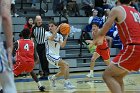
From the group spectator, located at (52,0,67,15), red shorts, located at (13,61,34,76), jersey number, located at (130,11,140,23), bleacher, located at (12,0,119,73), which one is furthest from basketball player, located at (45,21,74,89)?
spectator, located at (52,0,67,15)

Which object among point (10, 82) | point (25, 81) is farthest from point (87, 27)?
point (10, 82)

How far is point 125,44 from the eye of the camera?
6.24m

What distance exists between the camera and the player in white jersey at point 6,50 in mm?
4020

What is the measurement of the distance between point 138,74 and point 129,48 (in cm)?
832

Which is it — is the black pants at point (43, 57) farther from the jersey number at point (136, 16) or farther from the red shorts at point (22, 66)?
the jersey number at point (136, 16)

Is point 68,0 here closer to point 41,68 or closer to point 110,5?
point 110,5

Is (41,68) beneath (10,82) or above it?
beneath

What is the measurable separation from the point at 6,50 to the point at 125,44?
8.55 ft

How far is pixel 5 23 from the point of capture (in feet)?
13.2

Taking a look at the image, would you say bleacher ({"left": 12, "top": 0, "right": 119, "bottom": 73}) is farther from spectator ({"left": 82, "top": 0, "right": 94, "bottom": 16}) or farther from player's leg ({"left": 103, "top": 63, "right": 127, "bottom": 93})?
player's leg ({"left": 103, "top": 63, "right": 127, "bottom": 93})

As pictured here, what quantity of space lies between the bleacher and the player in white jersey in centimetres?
1008

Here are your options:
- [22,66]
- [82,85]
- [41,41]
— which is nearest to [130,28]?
[22,66]

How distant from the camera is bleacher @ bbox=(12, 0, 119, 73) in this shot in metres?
15.1

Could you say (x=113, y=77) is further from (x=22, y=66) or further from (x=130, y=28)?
(x=22, y=66)
